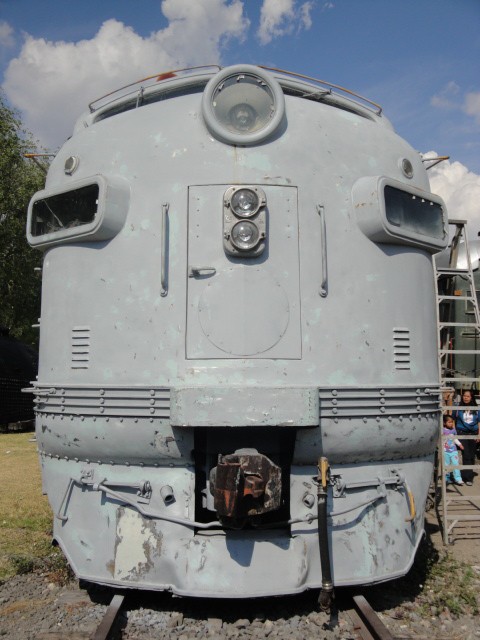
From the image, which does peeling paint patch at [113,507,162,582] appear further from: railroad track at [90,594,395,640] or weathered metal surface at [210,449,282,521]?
weathered metal surface at [210,449,282,521]

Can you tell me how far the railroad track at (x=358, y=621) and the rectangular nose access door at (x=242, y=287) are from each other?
71.2 inches

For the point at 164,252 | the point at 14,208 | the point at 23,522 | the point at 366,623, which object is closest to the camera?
the point at 366,623

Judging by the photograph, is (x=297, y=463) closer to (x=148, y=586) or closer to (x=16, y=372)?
(x=148, y=586)

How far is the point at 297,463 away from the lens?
13.8ft

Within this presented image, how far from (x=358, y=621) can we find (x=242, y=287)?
243 centimetres

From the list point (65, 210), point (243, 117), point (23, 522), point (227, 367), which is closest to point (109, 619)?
point (227, 367)

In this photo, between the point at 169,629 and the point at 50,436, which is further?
the point at 50,436

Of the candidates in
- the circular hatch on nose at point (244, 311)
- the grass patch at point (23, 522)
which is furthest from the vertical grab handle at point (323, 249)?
the grass patch at point (23, 522)

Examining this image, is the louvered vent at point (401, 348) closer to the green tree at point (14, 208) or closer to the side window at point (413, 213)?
the side window at point (413, 213)

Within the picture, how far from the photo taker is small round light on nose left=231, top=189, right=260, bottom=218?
4.21m

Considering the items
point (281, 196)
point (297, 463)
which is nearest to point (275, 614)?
point (297, 463)

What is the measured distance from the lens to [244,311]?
4113 mm

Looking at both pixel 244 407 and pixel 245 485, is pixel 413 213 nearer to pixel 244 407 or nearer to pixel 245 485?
pixel 244 407

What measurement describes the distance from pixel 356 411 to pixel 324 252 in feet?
3.90
